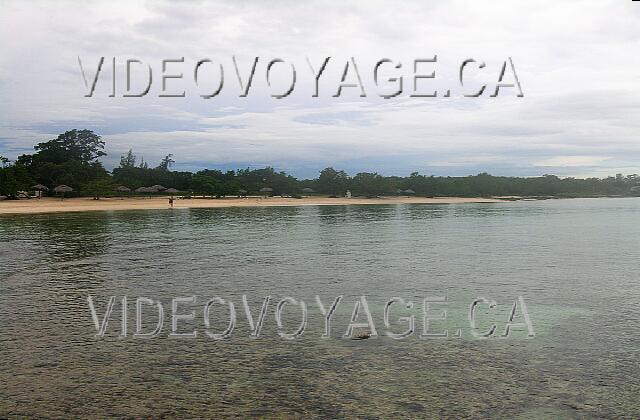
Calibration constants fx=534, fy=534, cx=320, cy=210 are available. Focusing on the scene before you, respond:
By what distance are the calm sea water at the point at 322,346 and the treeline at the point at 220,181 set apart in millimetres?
77781

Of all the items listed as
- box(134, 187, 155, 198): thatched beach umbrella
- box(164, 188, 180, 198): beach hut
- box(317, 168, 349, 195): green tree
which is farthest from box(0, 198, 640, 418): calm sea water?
box(317, 168, 349, 195): green tree

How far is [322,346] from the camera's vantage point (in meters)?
9.25

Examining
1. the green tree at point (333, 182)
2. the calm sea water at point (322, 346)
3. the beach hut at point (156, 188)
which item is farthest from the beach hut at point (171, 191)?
the calm sea water at point (322, 346)

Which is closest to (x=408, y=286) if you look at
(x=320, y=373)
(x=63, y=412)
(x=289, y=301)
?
(x=289, y=301)

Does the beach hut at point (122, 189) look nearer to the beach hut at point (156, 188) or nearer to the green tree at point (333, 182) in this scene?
the beach hut at point (156, 188)

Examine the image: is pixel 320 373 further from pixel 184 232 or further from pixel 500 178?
pixel 500 178

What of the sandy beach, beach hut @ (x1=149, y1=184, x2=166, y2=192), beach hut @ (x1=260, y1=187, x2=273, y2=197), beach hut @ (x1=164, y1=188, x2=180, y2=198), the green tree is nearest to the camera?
the sandy beach

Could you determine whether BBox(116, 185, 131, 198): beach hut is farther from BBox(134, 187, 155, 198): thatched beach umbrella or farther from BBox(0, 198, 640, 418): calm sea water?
BBox(0, 198, 640, 418): calm sea water

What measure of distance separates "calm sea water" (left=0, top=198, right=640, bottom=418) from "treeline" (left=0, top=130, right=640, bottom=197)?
7778 centimetres

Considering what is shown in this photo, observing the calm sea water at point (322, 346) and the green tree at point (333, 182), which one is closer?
the calm sea water at point (322, 346)

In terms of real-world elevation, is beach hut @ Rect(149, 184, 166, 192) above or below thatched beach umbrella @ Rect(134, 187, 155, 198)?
above

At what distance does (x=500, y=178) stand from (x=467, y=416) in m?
165

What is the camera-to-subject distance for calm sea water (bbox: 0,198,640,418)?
678 cm

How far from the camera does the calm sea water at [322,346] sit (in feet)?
22.2
